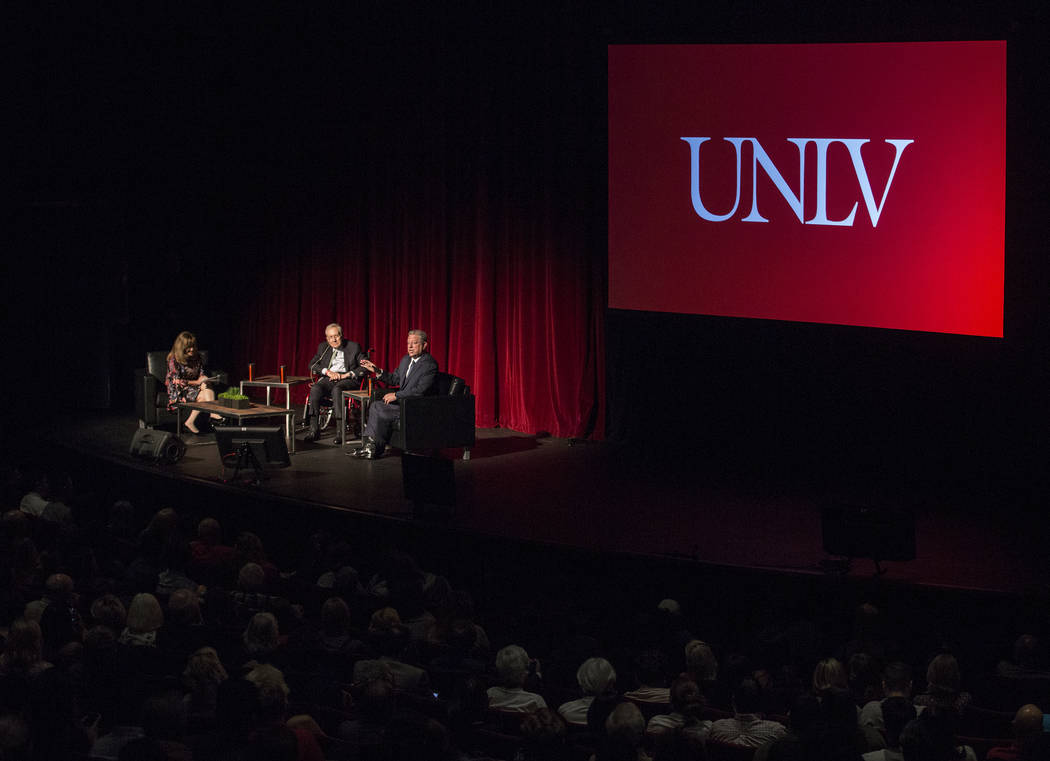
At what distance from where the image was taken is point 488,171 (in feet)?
36.6

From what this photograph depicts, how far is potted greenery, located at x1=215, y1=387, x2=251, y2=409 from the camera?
32.1 feet

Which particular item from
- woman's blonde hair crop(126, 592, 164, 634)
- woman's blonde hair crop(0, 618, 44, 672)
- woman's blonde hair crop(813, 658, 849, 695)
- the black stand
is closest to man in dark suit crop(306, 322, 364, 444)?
the black stand

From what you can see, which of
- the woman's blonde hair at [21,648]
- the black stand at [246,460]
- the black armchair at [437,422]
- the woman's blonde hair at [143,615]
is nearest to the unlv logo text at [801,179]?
the black armchair at [437,422]

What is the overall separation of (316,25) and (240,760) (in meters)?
9.19

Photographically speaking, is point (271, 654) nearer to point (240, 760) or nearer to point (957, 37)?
point (240, 760)

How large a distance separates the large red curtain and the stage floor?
880mm

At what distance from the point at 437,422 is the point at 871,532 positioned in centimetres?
386

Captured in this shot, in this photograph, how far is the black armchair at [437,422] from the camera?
9.40 m

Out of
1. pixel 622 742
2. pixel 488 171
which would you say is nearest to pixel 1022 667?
Answer: pixel 622 742

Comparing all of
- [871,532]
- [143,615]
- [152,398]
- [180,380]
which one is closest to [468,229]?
[180,380]

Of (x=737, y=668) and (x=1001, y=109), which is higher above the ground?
(x=1001, y=109)

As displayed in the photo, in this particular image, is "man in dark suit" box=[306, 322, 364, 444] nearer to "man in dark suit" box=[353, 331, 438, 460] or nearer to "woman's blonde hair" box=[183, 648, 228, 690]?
"man in dark suit" box=[353, 331, 438, 460]

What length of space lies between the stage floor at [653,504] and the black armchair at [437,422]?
0.21 metres

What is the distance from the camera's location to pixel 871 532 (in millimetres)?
6566
